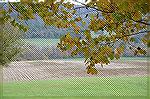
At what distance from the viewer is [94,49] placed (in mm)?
1351

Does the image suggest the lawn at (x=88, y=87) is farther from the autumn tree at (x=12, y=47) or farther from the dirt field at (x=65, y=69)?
the autumn tree at (x=12, y=47)

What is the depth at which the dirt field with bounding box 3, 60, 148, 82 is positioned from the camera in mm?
4805

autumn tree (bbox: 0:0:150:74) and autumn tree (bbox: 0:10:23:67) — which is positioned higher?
autumn tree (bbox: 0:0:150:74)

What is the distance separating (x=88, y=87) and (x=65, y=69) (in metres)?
0.96

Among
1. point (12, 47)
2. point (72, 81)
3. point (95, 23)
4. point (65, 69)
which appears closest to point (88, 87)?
point (72, 81)

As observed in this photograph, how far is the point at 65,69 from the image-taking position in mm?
5125

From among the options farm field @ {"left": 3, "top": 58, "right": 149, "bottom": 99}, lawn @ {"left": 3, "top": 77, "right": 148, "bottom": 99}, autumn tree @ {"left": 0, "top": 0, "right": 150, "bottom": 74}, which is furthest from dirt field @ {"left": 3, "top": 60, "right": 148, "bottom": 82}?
autumn tree @ {"left": 0, "top": 0, "right": 150, "bottom": 74}

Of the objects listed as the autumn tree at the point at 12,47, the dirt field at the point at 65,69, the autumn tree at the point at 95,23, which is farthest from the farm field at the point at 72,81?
the autumn tree at the point at 95,23

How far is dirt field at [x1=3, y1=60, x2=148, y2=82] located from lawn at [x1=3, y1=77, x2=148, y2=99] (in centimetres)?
17

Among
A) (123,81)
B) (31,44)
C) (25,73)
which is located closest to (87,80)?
(123,81)

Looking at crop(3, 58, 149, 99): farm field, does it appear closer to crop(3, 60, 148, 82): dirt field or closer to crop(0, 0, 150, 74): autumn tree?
crop(3, 60, 148, 82): dirt field

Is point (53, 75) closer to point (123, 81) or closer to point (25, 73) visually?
point (25, 73)

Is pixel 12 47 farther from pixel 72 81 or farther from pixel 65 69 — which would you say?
pixel 65 69

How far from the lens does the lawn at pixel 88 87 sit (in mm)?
5527
